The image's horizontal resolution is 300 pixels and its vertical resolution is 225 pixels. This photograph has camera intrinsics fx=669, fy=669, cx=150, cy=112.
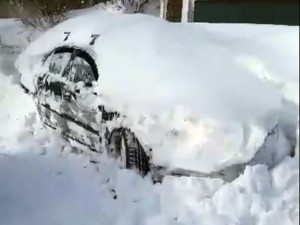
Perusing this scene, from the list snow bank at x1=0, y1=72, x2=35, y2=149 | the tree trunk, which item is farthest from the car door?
the tree trunk

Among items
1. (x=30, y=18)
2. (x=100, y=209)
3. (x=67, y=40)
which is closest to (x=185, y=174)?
(x=100, y=209)

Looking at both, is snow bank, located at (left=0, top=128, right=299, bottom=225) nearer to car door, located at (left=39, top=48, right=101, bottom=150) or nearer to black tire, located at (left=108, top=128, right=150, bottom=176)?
black tire, located at (left=108, top=128, right=150, bottom=176)

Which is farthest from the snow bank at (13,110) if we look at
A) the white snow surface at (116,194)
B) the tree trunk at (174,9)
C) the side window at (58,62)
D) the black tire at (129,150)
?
the tree trunk at (174,9)

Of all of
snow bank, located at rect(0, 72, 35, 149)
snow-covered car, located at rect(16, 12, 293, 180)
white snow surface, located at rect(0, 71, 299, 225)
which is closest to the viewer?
snow-covered car, located at rect(16, 12, 293, 180)

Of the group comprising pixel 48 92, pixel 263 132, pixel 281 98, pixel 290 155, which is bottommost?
pixel 48 92

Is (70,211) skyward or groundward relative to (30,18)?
skyward

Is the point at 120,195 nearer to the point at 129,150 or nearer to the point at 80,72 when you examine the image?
the point at 129,150

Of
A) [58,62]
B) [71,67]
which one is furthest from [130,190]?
[58,62]

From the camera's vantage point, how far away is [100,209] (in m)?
5.17

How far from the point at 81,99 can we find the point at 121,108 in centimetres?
87

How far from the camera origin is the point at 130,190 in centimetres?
529

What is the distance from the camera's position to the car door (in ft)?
20.5

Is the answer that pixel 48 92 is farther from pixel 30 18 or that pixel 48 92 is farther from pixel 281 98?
pixel 30 18

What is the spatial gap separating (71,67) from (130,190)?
6.26 feet
